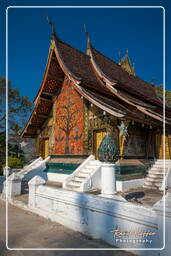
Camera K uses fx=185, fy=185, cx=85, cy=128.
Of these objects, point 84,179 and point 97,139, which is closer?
point 84,179

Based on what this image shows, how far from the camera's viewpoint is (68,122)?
11.0 meters

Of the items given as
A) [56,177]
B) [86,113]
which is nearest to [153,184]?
[86,113]

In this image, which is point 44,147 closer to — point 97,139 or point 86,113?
point 86,113

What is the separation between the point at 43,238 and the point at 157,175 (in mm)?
6898

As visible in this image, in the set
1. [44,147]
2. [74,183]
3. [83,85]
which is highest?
[83,85]

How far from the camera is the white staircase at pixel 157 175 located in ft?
27.5

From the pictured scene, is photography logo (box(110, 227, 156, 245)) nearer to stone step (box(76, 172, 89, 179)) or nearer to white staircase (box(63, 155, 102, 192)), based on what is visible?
white staircase (box(63, 155, 102, 192))

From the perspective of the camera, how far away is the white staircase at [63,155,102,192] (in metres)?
7.26

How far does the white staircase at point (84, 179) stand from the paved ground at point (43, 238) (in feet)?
8.43

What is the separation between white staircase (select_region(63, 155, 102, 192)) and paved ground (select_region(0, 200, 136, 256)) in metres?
2.57

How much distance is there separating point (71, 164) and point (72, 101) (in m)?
3.69

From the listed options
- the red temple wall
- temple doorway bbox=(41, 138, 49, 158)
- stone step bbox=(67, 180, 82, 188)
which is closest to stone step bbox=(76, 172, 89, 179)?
stone step bbox=(67, 180, 82, 188)

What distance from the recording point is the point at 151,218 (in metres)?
2.86

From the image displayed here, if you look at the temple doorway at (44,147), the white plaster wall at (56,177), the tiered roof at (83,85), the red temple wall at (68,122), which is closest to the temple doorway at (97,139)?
the red temple wall at (68,122)
